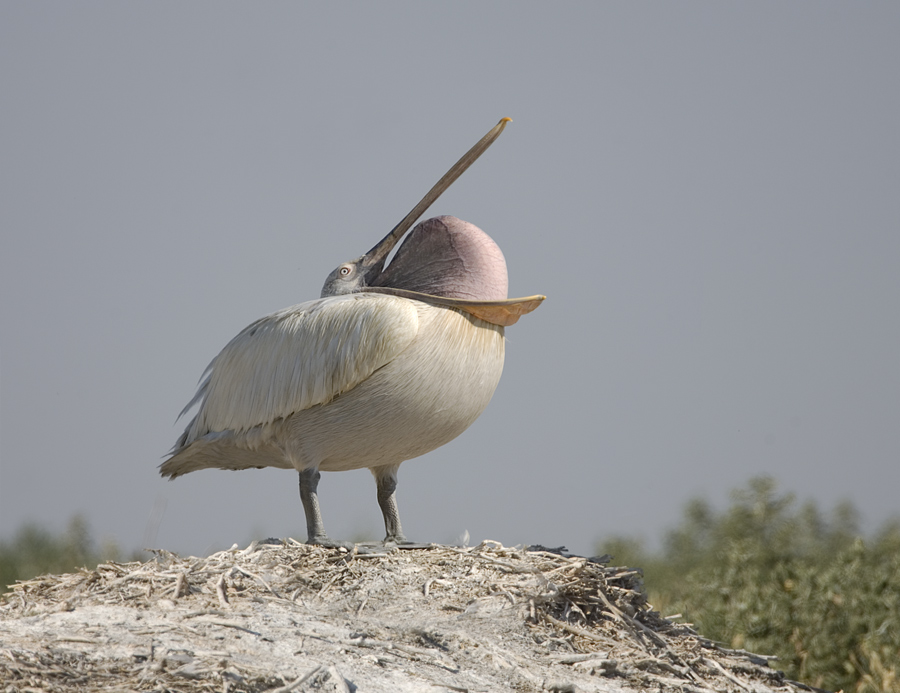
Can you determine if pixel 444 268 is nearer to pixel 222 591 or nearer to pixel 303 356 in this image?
pixel 303 356

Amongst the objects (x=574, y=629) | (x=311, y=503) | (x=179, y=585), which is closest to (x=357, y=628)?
(x=179, y=585)

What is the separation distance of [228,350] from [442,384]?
1705 mm

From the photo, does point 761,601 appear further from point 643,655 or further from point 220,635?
point 220,635

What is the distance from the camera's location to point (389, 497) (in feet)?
20.1

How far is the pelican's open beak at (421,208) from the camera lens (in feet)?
20.5

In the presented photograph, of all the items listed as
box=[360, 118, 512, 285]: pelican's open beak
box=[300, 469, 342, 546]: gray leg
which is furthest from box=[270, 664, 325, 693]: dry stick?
box=[360, 118, 512, 285]: pelican's open beak

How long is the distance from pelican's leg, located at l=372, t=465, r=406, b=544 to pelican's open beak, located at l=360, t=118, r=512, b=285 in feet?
4.31

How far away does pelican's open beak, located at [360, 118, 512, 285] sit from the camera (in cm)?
626

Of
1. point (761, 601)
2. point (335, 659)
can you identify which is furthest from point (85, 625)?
point (761, 601)

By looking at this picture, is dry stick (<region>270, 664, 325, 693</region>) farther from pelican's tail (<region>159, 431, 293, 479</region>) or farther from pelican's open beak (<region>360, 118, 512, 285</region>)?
pelican's open beak (<region>360, 118, 512, 285</region>)

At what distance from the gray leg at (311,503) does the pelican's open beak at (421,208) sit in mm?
1454

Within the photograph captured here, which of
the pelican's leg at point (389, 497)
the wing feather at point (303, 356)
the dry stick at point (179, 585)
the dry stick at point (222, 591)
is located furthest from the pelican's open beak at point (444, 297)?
the dry stick at point (179, 585)

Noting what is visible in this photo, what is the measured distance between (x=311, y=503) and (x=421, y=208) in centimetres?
220

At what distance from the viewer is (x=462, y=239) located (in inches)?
233
